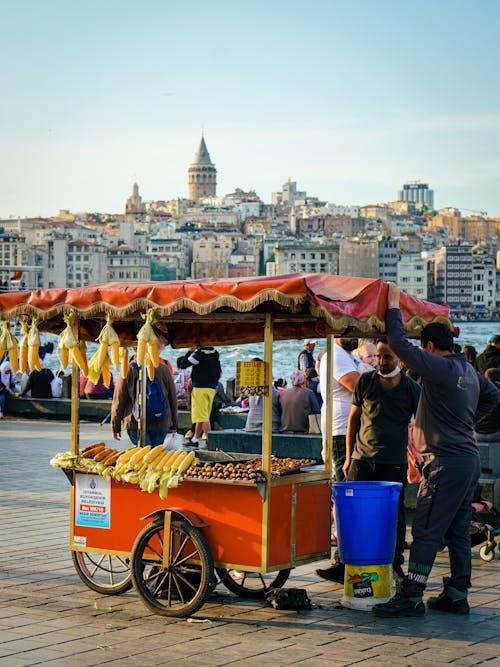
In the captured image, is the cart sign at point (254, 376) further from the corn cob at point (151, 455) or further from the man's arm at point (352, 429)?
the man's arm at point (352, 429)

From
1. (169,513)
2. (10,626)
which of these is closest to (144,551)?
(169,513)

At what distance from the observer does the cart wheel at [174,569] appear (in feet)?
22.1

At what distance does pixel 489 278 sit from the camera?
190 meters

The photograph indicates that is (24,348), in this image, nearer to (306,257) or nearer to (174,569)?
(174,569)

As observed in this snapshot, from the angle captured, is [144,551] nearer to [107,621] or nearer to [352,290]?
[107,621]

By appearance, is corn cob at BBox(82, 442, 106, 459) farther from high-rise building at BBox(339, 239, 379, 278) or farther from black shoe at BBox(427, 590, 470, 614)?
high-rise building at BBox(339, 239, 379, 278)

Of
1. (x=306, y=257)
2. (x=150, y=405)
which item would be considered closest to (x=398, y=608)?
(x=150, y=405)

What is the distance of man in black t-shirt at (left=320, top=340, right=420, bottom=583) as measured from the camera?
→ 773 cm

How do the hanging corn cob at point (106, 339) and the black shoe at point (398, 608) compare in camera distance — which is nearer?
the black shoe at point (398, 608)

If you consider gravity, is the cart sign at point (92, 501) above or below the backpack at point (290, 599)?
above

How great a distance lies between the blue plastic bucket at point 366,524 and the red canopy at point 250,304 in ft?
3.11

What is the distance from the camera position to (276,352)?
307 ft

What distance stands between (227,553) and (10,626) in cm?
125

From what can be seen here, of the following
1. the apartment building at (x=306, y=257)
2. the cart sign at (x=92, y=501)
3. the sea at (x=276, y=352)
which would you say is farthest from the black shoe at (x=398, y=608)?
the apartment building at (x=306, y=257)
